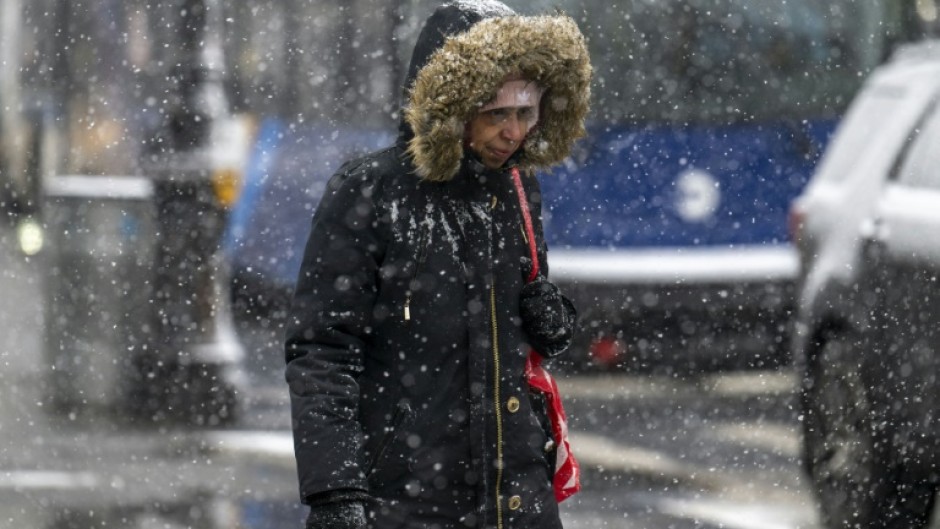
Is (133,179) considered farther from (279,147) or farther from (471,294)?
(471,294)

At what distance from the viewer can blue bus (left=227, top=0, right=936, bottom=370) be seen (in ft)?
33.8

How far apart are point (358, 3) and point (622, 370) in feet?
9.07

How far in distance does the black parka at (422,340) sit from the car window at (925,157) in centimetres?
304

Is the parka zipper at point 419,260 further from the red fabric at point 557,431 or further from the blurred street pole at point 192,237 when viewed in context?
the blurred street pole at point 192,237

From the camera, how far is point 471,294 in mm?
3387

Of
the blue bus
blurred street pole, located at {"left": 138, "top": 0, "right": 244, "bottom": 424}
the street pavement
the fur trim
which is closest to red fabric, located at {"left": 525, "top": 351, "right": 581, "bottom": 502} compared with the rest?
the fur trim

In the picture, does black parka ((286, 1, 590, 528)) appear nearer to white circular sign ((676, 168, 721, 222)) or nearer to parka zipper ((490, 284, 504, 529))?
parka zipper ((490, 284, 504, 529))

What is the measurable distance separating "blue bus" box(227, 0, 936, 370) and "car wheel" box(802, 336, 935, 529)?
3526mm

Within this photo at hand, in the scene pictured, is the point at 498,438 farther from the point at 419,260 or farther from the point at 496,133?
the point at 496,133

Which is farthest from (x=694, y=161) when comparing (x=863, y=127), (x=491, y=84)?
(x=491, y=84)

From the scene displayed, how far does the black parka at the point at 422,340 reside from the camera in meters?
3.30

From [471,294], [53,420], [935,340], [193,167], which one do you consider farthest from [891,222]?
[53,420]

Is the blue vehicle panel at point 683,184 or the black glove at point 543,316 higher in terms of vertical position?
the blue vehicle panel at point 683,184

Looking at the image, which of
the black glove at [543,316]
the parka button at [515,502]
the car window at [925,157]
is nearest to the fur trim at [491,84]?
the black glove at [543,316]
